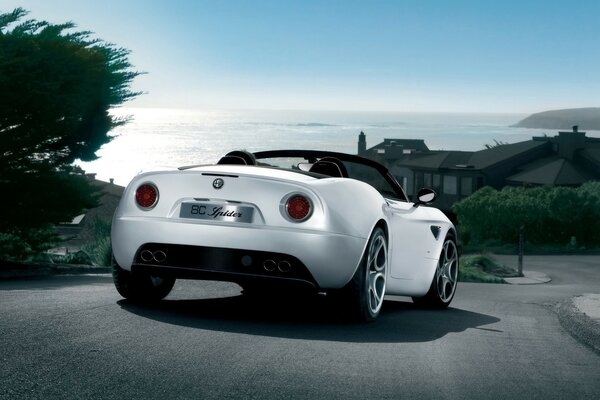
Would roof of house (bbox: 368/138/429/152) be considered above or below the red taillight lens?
below

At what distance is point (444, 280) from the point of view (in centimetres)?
1069

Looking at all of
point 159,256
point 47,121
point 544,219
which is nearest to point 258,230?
point 159,256

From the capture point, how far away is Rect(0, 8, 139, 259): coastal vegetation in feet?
88.9

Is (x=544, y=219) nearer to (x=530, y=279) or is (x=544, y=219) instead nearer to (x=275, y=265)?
(x=530, y=279)

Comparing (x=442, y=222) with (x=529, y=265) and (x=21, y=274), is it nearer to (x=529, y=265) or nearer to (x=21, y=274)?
(x=21, y=274)

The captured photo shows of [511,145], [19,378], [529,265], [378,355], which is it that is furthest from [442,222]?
[511,145]

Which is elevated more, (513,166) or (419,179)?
(513,166)

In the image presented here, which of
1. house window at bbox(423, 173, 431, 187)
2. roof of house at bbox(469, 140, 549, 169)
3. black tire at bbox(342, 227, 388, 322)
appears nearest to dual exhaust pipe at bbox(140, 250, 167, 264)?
black tire at bbox(342, 227, 388, 322)

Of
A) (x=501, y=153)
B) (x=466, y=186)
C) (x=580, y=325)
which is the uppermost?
(x=580, y=325)

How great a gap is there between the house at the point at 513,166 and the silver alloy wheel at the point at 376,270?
7098 cm

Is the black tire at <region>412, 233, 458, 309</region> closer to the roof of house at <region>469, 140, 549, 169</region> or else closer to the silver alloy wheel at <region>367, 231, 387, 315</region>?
the silver alloy wheel at <region>367, 231, 387, 315</region>

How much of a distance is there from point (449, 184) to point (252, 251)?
267ft

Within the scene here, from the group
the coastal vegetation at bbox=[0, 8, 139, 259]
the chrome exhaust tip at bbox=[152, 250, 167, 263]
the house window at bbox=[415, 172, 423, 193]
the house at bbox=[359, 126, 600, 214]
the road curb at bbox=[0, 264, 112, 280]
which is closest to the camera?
the chrome exhaust tip at bbox=[152, 250, 167, 263]

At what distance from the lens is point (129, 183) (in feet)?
26.5
